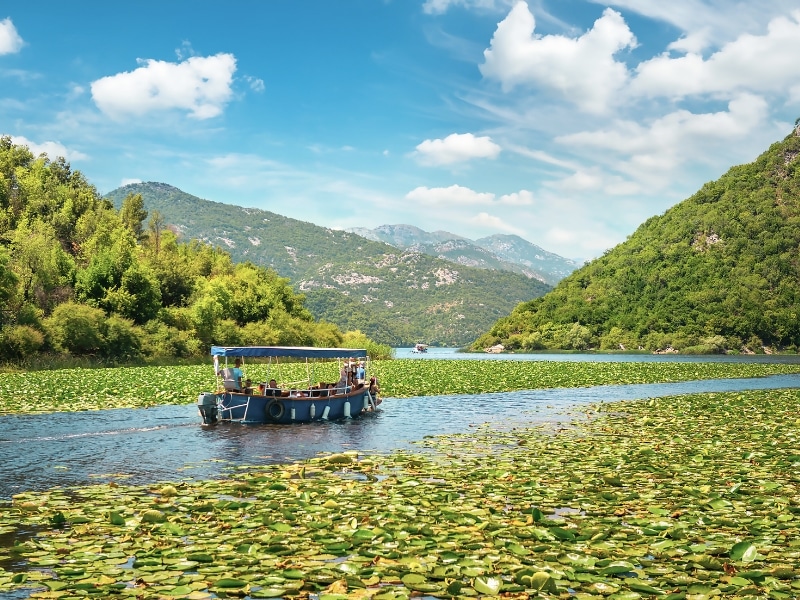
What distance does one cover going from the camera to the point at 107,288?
2798 inches

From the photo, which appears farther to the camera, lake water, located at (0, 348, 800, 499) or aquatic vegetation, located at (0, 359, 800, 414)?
aquatic vegetation, located at (0, 359, 800, 414)

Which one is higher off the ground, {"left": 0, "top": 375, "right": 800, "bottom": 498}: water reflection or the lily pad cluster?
the lily pad cluster

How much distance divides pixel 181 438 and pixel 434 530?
15115mm

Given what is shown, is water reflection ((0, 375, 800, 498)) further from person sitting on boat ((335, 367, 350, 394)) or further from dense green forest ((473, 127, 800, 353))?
dense green forest ((473, 127, 800, 353))

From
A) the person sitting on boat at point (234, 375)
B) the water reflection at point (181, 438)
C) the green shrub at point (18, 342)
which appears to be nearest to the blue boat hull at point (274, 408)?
the water reflection at point (181, 438)

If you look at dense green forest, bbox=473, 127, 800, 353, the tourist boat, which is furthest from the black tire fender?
dense green forest, bbox=473, 127, 800, 353

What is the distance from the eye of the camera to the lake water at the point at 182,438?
1803 cm

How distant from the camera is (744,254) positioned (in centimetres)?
14962

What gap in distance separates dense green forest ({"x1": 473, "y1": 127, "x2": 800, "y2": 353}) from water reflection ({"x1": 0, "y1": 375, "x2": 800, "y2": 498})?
115m

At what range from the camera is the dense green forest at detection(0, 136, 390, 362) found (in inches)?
2338

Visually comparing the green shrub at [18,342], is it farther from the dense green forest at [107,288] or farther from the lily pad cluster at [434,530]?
the lily pad cluster at [434,530]

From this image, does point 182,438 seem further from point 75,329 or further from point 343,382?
point 75,329

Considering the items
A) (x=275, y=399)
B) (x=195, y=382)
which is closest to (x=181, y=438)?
(x=275, y=399)

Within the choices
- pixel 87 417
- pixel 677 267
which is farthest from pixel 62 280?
pixel 677 267
